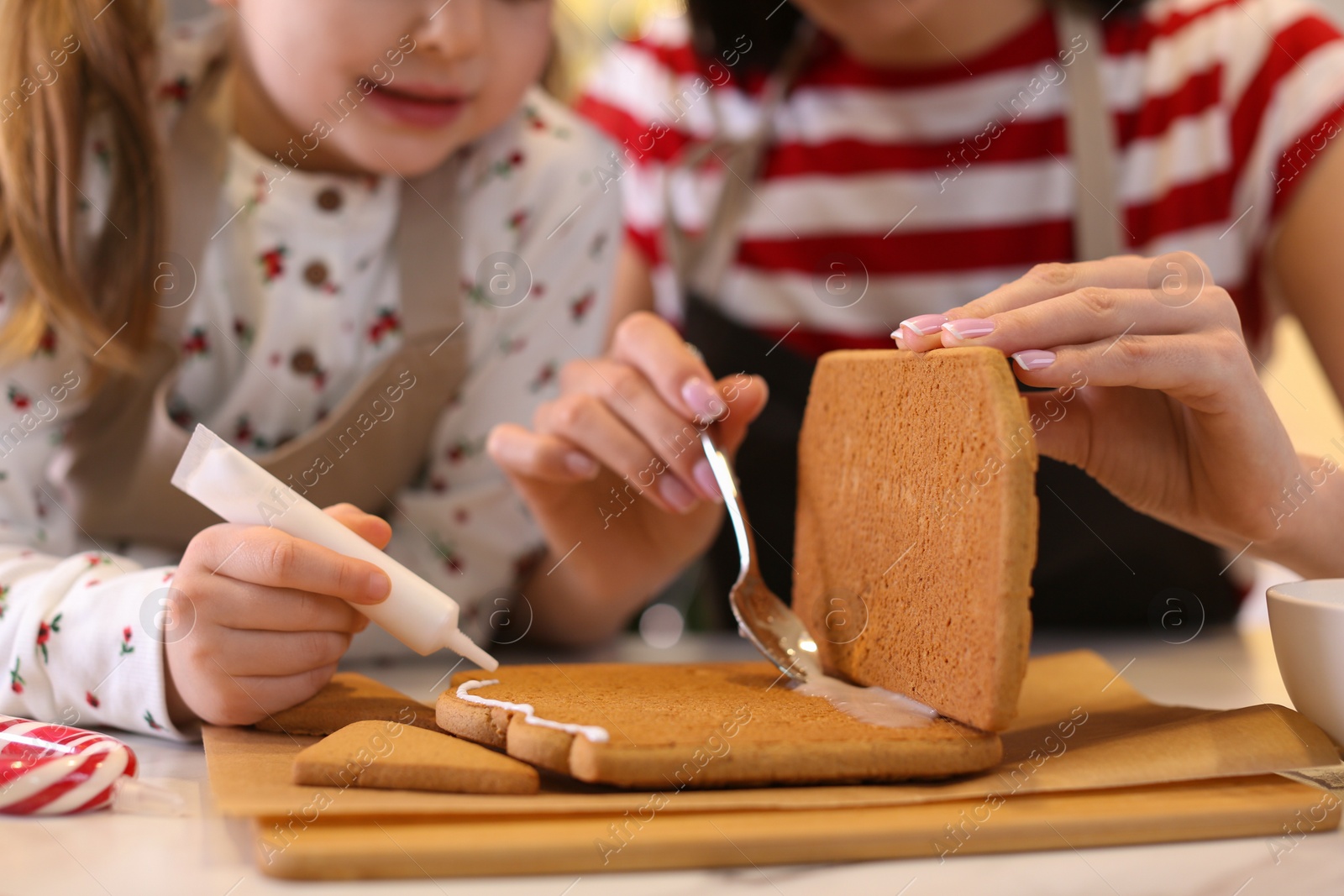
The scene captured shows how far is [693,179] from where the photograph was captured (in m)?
1.20

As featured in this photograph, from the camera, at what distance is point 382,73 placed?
77 cm

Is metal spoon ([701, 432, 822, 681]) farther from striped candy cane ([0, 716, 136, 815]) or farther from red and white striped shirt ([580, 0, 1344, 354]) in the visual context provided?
red and white striped shirt ([580, 0, 1344, 354])

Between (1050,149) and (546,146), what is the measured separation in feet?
1.74

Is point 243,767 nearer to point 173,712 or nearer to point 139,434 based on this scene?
point 173,712

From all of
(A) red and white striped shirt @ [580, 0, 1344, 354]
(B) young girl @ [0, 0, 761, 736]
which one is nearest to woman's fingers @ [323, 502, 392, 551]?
(B) young girl @ [0, 0, 761, 736]

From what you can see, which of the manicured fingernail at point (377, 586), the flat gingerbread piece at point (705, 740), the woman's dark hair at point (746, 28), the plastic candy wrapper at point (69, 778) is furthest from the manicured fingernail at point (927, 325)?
the woman's dark hair at point (746, 28)

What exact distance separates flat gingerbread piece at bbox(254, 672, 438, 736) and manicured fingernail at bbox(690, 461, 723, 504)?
246 mm

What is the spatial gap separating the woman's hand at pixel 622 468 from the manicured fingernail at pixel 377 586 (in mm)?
251

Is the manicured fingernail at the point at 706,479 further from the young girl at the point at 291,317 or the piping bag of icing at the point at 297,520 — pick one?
the piping bag of icing at the point at 297,520

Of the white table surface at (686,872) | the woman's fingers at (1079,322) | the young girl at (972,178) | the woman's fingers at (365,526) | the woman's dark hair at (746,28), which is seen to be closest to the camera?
the white table surface at (686,872)

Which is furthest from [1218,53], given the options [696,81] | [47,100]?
[47,100]

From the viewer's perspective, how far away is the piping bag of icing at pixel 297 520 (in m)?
0.53

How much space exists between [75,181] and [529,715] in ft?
1.89

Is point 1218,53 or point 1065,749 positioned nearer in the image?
point 1065,749
